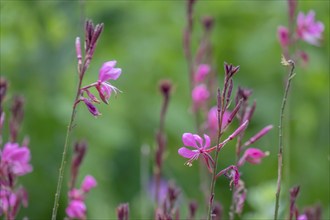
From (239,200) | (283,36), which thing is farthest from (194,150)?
(283,36)

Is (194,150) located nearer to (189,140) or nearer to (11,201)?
(189,140)

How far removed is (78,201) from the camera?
1.82 meters

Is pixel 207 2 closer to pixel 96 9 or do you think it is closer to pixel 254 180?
pixel 96 9

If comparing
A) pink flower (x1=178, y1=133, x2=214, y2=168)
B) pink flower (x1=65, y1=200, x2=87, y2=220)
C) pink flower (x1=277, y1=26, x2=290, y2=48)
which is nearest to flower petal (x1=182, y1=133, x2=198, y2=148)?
pink flower (x1=178, y1=133, x2=214, y2=168)

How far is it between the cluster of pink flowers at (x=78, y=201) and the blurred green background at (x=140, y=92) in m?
1.25

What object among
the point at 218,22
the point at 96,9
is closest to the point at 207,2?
the point at 218,22

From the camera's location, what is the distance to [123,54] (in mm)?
4293

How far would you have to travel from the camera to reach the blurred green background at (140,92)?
11.4 feet

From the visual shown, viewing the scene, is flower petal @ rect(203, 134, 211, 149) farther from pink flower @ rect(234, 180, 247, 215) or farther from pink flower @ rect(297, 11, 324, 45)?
pink flower @ rect(297, 11, 324, 45)

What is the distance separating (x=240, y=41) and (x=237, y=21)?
1.18ft

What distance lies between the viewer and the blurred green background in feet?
11.4

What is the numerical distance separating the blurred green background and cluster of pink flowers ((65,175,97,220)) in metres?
1.25

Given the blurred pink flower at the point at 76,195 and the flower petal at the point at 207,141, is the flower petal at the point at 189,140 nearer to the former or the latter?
the flower petal at the point at 207,141

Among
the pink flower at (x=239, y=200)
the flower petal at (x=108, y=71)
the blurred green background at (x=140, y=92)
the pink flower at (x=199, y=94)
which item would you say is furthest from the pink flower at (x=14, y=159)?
the blurred green background at (x=140, y=92)
